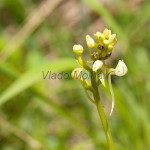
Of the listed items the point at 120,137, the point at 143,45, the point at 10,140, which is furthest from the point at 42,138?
the point at 143,45

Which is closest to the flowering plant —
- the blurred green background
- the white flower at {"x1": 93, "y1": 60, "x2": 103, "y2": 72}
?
the white flower at {"x1": 93, "y1": 60, "x2": 103, "y2": 72}

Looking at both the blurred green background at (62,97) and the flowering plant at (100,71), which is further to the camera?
the blurred green background at (62,97)

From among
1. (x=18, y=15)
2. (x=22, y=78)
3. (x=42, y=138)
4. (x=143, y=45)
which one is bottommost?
(x=42, y=138)

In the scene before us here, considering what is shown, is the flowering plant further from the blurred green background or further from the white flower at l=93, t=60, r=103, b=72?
the blurred green background

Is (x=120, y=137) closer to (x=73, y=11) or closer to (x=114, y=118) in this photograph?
(x=114, y=118)

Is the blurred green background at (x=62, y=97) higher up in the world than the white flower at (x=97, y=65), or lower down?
higher up

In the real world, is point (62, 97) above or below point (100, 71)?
above

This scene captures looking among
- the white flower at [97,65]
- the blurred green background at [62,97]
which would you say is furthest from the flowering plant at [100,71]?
the blurred green background at [62,97]

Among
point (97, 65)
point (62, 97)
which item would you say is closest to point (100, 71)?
point (97, 65)

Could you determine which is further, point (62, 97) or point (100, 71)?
point (62, 97)

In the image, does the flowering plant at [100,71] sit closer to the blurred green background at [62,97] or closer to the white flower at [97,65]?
the white flower at [97,65]

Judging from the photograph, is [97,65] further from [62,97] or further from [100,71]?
[62,97]
